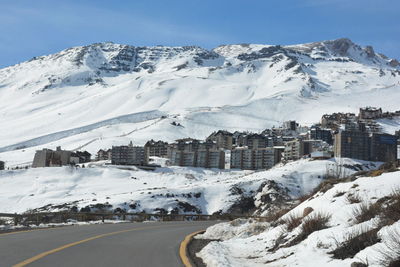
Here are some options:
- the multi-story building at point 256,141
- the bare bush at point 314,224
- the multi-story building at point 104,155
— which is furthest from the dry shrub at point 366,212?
the multi-story building at point 104,155

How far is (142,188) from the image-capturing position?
104m

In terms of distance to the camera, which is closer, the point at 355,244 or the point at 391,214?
the point at 355,244

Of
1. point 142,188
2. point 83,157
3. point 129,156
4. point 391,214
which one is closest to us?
point 391,214

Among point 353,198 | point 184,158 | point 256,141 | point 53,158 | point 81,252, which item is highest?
point 256,141

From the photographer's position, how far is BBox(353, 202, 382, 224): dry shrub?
9720mm

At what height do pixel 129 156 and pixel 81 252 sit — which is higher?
pixel 129 156

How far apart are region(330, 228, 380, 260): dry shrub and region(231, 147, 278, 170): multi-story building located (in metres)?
140

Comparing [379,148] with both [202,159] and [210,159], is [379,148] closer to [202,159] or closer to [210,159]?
[210,159]

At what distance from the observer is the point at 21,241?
13352 mm

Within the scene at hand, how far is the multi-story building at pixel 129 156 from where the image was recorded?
151250 mm

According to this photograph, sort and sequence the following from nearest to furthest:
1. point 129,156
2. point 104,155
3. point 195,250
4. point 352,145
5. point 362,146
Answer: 1. point 195,250
2. point 352,145
3. point 362,146
4. point 129,156
5. point 104,155

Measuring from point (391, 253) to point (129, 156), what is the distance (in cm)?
14741

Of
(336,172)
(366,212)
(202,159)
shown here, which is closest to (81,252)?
(366,212)

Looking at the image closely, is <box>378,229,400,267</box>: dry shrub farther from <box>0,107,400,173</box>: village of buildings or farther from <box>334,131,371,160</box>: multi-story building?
<box>334,131,371,160</box>: multi-story building
